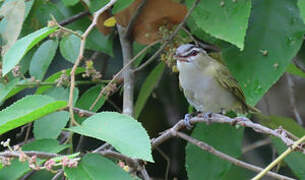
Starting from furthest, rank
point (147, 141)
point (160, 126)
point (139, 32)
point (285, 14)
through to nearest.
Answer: point (160, 126) < point (139, 32) < point (285, 14) < point (147, 141)

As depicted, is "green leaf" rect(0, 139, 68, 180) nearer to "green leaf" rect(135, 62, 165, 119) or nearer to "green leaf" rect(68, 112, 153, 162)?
"green leaf" rect(68, 112, 153, 162)

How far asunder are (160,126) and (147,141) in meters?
1.92

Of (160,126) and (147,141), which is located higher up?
(147,141)

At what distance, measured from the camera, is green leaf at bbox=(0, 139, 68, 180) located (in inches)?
54.8

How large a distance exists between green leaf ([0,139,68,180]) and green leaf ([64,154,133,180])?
5.1 inches

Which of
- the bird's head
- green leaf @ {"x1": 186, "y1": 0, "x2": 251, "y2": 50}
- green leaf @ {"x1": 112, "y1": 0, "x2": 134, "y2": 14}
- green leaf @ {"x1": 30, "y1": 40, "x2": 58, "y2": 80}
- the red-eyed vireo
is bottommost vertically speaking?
the red-eyed vireo

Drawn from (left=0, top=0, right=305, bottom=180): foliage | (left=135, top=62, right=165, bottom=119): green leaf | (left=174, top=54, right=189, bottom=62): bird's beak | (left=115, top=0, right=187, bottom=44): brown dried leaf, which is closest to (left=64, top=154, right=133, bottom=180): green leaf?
(left=0, top=0, right=305, bottom=180): foliage

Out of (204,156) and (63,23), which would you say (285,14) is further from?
(63,23)

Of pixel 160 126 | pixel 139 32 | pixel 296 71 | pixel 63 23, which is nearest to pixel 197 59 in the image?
pixel 139 32

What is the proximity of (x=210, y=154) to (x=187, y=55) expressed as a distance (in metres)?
0.42

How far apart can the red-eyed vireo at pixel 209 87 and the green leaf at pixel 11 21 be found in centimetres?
76

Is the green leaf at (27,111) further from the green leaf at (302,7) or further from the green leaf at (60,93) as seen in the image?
the green leaf at (302,7)

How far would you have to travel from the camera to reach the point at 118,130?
1214 millimetres

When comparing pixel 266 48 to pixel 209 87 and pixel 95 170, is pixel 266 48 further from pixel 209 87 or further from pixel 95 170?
pixel 95 170
